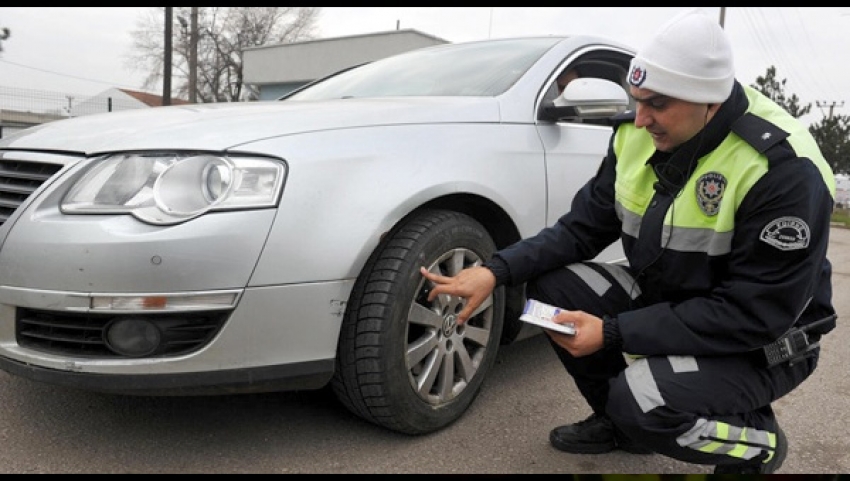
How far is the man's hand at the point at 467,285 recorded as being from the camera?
6.33 feet

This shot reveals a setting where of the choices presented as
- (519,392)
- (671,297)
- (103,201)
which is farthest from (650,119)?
(103,201)

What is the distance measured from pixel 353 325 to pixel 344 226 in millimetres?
301

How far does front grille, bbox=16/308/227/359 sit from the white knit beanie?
1283 mm

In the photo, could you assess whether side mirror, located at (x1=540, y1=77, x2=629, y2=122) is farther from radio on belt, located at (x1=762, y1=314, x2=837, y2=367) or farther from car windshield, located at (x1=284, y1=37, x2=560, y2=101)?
radio on belt, located at (x1=762, y1=314, x2=837, y2=367)

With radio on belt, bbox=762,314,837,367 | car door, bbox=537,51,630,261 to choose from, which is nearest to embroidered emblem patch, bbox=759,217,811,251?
radio on belt, bbox=762,314,837,367

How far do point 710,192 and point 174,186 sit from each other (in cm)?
138

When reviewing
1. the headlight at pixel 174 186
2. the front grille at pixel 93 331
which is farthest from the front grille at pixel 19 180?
the front grille at pixel 93 331

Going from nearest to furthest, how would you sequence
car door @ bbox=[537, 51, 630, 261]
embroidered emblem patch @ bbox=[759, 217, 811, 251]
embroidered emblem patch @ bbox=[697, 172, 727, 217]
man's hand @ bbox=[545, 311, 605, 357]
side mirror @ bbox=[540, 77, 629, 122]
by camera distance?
embroidered emblem patch @ bbox=[759, 217, 811, 251] < embroidered emblem patch @ bbox=[697, 172, 727, 217] < man's hand @ bbox=[545, 311, 605, 357] < side mirror @ bbox=[540, 77, 629, 122] < car door @ bbox=[537, 51, 630, 261]

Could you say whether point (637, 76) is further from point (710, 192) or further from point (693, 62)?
point (710, 192)

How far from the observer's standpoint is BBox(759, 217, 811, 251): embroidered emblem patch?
5.00 feet

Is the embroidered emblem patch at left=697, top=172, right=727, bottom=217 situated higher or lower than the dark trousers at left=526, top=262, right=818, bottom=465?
higher

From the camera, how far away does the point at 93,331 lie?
5.47 feet

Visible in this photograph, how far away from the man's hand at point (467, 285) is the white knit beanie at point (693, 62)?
724 mm

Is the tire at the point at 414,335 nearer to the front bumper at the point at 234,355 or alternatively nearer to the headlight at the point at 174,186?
the front bumper at the point at 234,355
